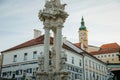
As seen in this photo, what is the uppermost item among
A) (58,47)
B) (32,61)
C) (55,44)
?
(32,61)

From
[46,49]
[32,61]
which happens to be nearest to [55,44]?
[46,49]

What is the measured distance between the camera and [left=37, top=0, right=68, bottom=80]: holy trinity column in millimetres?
18281

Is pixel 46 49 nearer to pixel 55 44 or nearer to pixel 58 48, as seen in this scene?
pixel 58 48

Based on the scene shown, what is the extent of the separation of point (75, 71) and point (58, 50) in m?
24.4

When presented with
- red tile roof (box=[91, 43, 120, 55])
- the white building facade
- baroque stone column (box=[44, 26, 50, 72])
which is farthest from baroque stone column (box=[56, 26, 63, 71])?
red tile roof (box=[91, 43, 120, 55])

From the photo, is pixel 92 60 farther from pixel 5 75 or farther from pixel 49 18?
pixel 49 18

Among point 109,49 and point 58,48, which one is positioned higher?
point 109,49

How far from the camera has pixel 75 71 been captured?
1668 inches

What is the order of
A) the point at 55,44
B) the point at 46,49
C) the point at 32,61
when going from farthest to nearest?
the point at 32,61 < the point at 55,44 < the point at 46,49

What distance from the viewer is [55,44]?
1962 cm

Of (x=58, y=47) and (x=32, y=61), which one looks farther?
(x=32, y=61)

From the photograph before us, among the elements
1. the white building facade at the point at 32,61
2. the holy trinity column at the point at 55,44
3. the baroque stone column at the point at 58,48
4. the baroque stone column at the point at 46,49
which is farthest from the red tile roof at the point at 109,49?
the baroque stone column at the point at 46,49

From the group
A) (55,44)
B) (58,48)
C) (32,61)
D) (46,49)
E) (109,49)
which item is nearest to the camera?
(58,48)

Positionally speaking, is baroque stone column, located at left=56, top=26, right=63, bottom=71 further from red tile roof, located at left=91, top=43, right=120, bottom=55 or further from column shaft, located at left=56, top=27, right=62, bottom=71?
red tile roof, located at left=91, top=43, right=120, bottom=55
